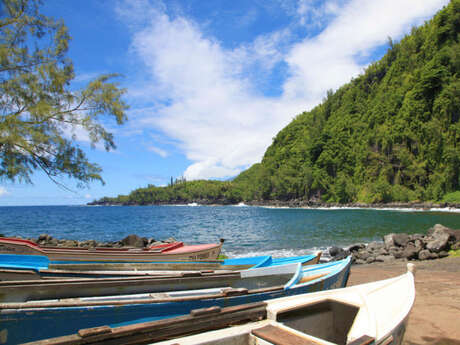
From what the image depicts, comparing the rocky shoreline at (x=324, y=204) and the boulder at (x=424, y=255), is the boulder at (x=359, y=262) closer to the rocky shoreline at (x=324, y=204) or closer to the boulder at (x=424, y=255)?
the boulder at (x=424, y=255)

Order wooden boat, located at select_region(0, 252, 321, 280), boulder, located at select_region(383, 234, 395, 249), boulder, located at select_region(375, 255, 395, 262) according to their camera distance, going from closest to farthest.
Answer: wooden boat, located at select_region(0, 252, 321, 280)
boulder, located at select_region(375, 255, 395, 262)
boulder, located at select_region(383, 234, 395, 249)

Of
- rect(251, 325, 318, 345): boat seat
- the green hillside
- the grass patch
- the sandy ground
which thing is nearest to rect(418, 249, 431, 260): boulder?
the sandy ground

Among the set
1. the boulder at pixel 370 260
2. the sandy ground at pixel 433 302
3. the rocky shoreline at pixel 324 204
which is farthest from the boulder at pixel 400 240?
the rocky shoreline at pixel 324 204

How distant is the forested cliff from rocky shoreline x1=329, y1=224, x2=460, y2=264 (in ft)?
205

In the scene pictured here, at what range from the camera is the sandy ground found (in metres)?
5.18

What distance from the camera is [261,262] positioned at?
7.11 meters

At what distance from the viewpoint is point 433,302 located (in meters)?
7.05

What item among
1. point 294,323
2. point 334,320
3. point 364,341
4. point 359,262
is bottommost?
point 359,262

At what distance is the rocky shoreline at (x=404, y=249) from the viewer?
14891 mm

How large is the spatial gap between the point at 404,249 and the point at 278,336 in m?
16.6

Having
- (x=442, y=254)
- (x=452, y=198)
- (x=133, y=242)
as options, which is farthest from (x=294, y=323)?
(x=452, y=198)

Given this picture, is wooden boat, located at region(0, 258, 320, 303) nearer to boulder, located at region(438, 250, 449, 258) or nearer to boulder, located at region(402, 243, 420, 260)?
boulder, located at region(402, 243, 420, 260)

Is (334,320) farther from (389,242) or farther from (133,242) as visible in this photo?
(133,242)

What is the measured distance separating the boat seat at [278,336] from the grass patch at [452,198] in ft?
250
